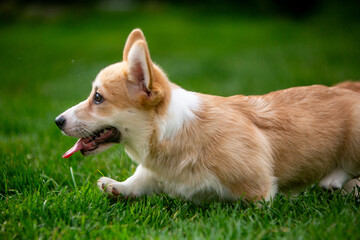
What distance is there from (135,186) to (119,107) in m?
0.66

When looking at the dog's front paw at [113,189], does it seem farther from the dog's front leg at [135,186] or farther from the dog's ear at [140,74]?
the dog's ear at [140,74]

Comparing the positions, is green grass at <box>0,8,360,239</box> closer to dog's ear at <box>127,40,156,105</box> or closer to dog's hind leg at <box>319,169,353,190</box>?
dog's hind leg at <box>319,169,353,190</box>

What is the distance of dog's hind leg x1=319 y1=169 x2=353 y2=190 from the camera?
3143 millimetres

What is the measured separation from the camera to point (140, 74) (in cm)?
293

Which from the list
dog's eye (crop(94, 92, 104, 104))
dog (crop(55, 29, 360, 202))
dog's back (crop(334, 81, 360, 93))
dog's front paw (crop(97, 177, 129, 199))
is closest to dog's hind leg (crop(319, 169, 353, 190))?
dog (crop(55, 29, 360, 202))

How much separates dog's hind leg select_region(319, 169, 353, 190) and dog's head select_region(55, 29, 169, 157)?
143cm

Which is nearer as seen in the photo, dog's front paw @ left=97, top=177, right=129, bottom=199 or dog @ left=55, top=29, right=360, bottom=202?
dog @ left=55, top=29, right=360, bottom=202

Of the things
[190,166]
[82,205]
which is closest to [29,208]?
[82,205]

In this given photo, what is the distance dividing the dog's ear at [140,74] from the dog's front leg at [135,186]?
608mm

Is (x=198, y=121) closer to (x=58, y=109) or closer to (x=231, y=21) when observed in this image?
(x=58, y=109)

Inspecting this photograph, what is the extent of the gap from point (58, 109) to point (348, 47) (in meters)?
7.08

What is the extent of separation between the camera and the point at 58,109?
637cm

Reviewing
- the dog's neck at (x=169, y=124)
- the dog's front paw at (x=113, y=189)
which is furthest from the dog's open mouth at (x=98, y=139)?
the dog's front paw at (x=113, y=189)

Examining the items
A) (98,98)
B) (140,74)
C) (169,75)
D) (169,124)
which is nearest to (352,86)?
(169,124)
